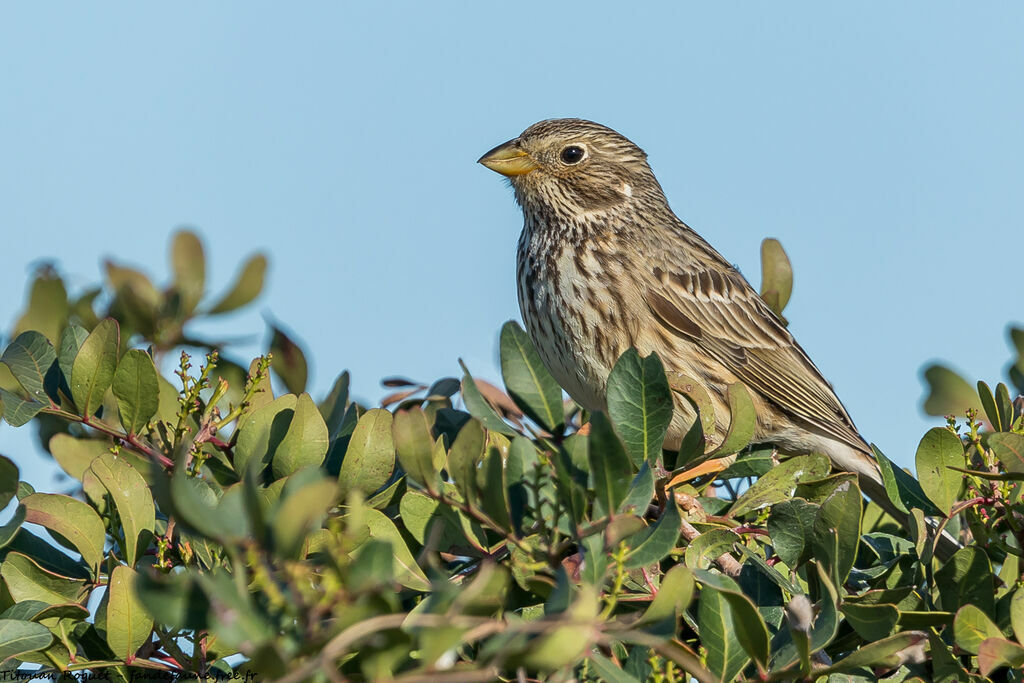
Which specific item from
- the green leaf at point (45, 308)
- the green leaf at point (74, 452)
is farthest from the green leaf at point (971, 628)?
the green leaf at point (45, 308)

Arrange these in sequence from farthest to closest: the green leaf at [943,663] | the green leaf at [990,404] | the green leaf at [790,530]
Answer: the green leaf at [990,404] < the green leaf at [790,530] < the green leaf at [943,663]

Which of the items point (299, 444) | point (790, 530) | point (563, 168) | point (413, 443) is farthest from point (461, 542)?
point (563, 168)

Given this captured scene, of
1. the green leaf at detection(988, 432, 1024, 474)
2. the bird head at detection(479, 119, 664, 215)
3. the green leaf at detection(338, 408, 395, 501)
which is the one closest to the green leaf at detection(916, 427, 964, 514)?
the green leaf at detection(988, 432, 1024, 474)

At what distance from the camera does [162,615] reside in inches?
62.5

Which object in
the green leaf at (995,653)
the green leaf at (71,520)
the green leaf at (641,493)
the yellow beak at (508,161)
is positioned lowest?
the green leaf at (71,520)

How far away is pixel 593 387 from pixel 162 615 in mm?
3835

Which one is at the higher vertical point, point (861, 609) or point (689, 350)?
point (689, 350)

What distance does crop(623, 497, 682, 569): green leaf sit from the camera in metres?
2.31

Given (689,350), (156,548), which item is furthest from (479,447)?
(689,350)

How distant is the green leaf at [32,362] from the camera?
10.8 feet

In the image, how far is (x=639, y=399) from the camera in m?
2.88

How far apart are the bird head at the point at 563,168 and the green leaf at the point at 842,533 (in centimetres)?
394

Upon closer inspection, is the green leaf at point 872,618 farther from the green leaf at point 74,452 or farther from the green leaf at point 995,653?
the green leaf at point 74,452

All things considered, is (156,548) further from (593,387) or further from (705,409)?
(593,387)
